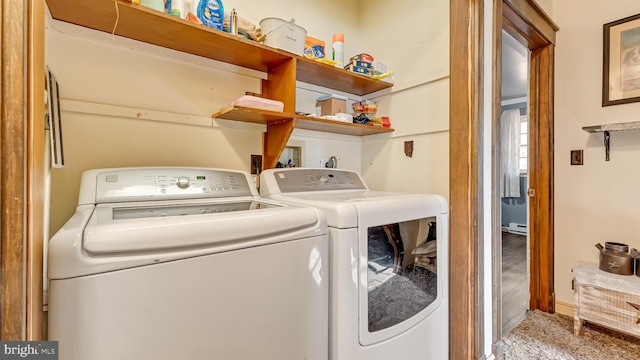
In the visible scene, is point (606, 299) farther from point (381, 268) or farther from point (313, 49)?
point (313, 49)

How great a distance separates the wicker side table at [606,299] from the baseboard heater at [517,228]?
11.4ft

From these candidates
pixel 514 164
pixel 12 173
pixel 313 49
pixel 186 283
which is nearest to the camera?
pixel 12 173

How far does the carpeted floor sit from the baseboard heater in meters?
3.43

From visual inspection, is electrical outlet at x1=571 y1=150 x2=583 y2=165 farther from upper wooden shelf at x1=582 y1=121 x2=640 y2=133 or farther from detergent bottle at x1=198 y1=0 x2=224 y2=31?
detergent bottle at x1=198 y1=0 x2=224 y2=31

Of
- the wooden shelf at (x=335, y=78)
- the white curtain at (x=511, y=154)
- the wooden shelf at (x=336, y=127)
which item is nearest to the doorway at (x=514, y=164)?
the white curtain at (x=511, y=154)

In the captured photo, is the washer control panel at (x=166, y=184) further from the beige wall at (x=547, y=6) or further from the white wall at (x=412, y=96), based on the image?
the beige wall at (x=547, y=6)

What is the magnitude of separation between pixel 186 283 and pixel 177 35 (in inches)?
43.6

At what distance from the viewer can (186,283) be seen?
67cm

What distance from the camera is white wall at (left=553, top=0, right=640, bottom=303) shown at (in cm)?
192

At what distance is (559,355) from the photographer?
5.49 ft

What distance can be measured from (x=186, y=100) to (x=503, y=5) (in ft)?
6.18

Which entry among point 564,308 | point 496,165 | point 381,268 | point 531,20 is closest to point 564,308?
point 564,308

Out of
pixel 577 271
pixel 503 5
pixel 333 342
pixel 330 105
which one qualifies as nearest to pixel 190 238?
pixel 333 342

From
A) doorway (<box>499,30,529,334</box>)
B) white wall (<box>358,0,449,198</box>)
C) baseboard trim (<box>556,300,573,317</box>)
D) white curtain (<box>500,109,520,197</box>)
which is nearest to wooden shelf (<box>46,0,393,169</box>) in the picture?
white wall (<box>358,0,449,198</box>)
